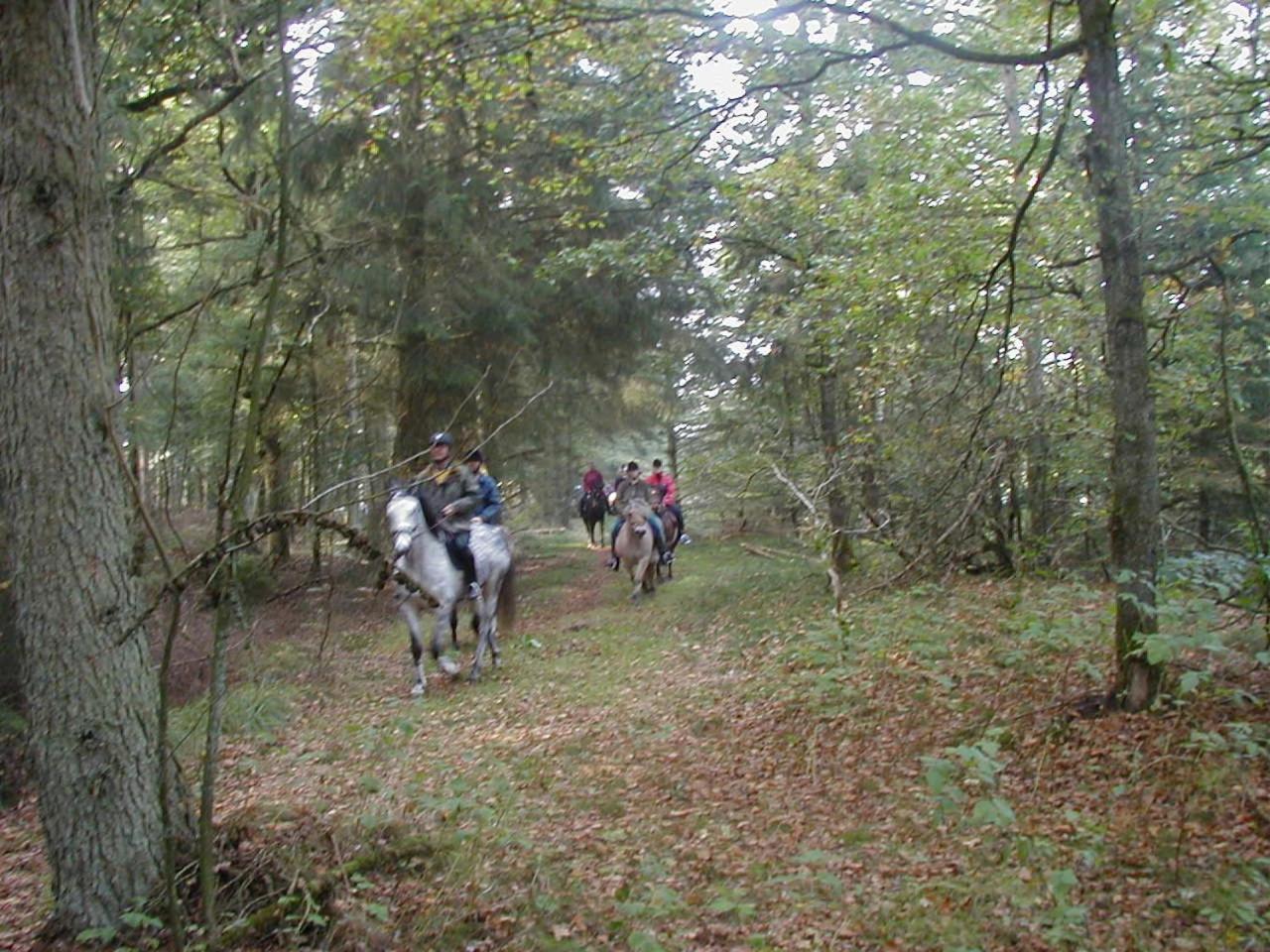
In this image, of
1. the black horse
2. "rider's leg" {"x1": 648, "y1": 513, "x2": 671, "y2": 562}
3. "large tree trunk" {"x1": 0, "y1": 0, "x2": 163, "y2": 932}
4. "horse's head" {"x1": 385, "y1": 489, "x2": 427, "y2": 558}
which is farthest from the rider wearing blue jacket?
the black horse

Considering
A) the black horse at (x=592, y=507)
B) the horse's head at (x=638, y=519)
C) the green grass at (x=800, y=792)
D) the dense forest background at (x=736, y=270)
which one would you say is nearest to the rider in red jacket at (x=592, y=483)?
the black horse at (x=592, y=507)

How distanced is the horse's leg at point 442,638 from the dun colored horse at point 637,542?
5.95m

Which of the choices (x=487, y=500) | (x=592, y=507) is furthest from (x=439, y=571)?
(x=592, y=507)

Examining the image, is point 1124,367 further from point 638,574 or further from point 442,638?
point 638,574

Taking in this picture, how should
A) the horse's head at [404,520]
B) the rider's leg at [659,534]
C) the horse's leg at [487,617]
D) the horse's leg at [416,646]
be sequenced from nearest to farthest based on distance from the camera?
the horse's head at [404,520] < the horse's leg at [416,646] < the horse's leg at [487,617] < the rider's leg at [659,534]

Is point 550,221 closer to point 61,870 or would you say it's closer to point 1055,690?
point 1055,690

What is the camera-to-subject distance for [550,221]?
17734 mm

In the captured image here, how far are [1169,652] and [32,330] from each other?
18.4 feet

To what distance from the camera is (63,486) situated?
481cm

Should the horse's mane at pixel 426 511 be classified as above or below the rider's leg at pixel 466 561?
above

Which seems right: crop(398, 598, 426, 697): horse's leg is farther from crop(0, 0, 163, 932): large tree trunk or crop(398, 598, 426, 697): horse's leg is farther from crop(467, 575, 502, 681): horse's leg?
crop(0, 0, 163, 932): large tree trunk

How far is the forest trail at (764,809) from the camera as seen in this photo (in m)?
4.97

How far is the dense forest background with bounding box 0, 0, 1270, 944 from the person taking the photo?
664cm

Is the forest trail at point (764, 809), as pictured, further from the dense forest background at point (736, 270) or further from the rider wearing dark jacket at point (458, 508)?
the rider wearing dark jacket at point (458, 508)
